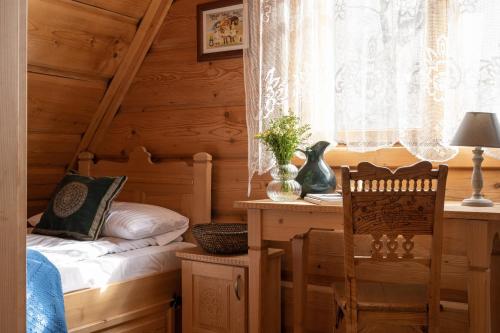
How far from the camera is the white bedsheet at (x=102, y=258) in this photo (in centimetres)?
240

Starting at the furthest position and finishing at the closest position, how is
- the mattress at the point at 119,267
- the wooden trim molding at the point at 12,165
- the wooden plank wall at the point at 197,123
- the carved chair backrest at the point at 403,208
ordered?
the wooden plank wall at the point at 197,123, the mattress at the point at 119,267, the carved chair backrest at the point at 403,208, the wooden trim molding at the point at 12,165

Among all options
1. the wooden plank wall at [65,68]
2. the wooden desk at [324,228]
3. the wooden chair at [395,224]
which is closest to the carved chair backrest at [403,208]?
the wooden chair at [395,224]

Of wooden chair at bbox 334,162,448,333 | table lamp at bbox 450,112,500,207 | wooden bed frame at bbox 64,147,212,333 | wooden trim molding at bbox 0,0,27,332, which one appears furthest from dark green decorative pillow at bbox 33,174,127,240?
wooden trim molding at bbox 0,0,27,332

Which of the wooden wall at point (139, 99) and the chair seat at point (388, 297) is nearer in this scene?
the chair seat at point (388, 297)

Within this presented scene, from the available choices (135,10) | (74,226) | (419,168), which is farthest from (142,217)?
(419,168)

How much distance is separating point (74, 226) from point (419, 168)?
71.5 inches

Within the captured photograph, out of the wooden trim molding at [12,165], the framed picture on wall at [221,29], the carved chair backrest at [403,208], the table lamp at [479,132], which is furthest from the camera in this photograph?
the framed picture on wall at [221,29]

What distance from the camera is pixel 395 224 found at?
Result: 1.82m

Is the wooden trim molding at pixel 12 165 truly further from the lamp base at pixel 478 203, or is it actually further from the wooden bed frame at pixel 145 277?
the lamp base at pixel 478 203

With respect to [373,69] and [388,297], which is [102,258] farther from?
[373,69]

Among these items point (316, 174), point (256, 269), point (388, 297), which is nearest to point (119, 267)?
Result: point (256, 269)

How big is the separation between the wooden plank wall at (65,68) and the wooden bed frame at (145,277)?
0.76 ft

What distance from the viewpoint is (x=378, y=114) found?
8.07ft

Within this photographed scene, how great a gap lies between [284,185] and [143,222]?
2.84ft
